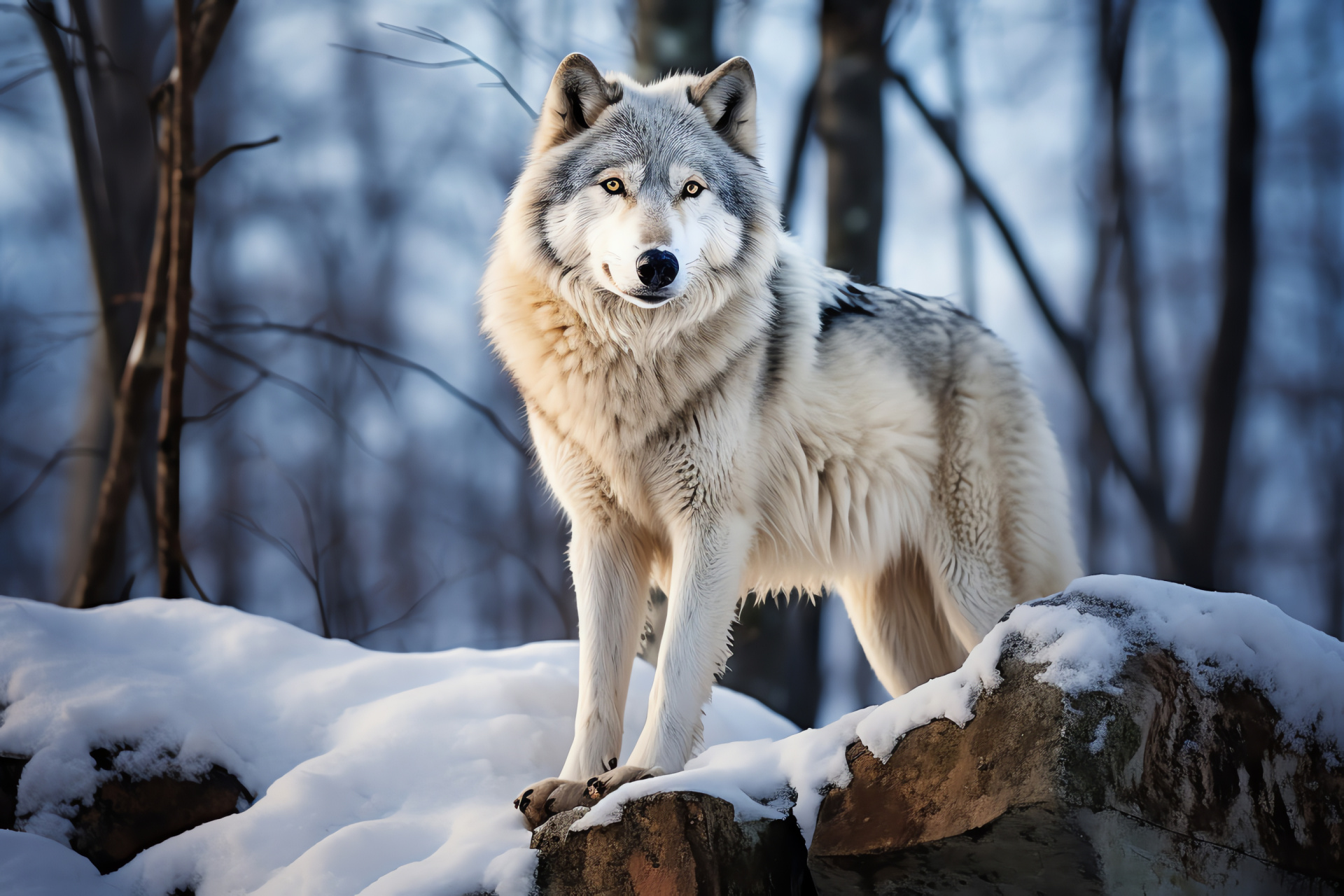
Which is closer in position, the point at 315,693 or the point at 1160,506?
the point at 315,693

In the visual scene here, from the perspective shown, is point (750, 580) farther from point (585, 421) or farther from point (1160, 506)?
point (1160, 506)

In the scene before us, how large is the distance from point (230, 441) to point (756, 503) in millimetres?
8828

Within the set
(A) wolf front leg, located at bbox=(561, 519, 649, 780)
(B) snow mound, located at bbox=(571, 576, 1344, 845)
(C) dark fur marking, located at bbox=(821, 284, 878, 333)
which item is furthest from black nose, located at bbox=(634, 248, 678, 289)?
(B) snow mound, located at bbox=(571, 576, 1344, 845)

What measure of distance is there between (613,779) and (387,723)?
3.82ft

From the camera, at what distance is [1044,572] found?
11.9 ft

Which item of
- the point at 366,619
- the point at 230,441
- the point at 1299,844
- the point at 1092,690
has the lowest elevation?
the point at 366,619

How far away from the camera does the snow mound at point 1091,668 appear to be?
6.66 ft

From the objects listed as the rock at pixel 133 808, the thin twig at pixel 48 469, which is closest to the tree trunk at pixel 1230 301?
the rock at pixel 133 808

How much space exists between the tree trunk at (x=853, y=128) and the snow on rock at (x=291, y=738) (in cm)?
376

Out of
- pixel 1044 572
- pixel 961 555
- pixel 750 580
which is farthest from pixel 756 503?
pixel 1044 572

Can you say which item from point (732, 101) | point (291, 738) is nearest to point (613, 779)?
point (291, 738)

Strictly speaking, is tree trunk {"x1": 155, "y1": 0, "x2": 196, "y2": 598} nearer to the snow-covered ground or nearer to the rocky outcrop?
the snow-covered ground

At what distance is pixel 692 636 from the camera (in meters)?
2.89

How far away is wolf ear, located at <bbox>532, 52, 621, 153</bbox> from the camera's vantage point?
3105mm
